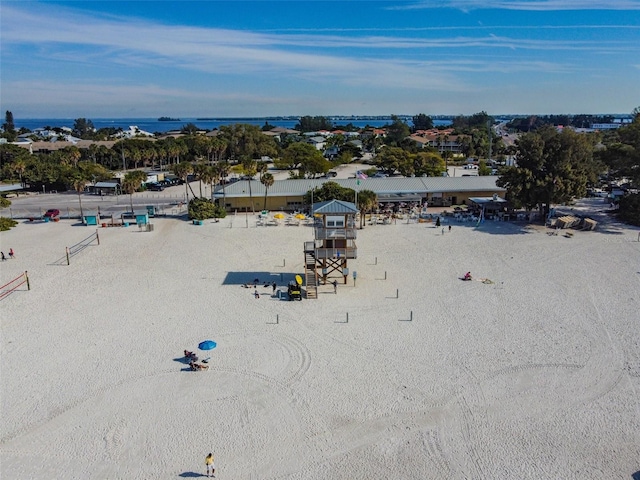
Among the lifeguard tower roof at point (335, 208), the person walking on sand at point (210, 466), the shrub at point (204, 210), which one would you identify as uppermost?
the lifeguard tower roof at point (335, 208)

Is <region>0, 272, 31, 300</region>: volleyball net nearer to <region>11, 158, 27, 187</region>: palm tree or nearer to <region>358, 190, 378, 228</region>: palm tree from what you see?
<region>358, 190, 378, 228</region>: palm tree

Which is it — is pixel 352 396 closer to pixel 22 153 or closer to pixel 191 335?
pixel 191 335

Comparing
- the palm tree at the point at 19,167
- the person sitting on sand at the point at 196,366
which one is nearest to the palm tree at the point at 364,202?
the person sitting on sand at the point at 196,366

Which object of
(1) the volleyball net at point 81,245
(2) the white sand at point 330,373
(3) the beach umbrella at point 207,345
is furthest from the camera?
(1) the volleyball net at point 81,245

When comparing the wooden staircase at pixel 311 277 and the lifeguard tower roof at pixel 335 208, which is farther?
the lifeguard tower roof at pixel 335 208

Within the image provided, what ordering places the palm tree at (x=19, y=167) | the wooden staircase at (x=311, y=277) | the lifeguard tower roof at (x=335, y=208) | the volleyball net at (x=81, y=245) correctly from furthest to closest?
the palm tree at (x=19, y=167)
the volleyball net at (x=81, y=245)
the lifeguard tower roof at (x=335, y=208)
the wooden staircase at (x=311, y=277)

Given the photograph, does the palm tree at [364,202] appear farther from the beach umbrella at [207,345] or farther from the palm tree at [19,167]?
the palm tree at [19,167]

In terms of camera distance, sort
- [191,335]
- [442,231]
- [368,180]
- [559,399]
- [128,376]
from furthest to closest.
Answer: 1. [368,180]
2. [442,231]
3. [191,335]
4. [128,376]
5. [559,399]

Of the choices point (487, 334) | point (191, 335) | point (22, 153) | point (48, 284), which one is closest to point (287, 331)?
point (191, 335)
